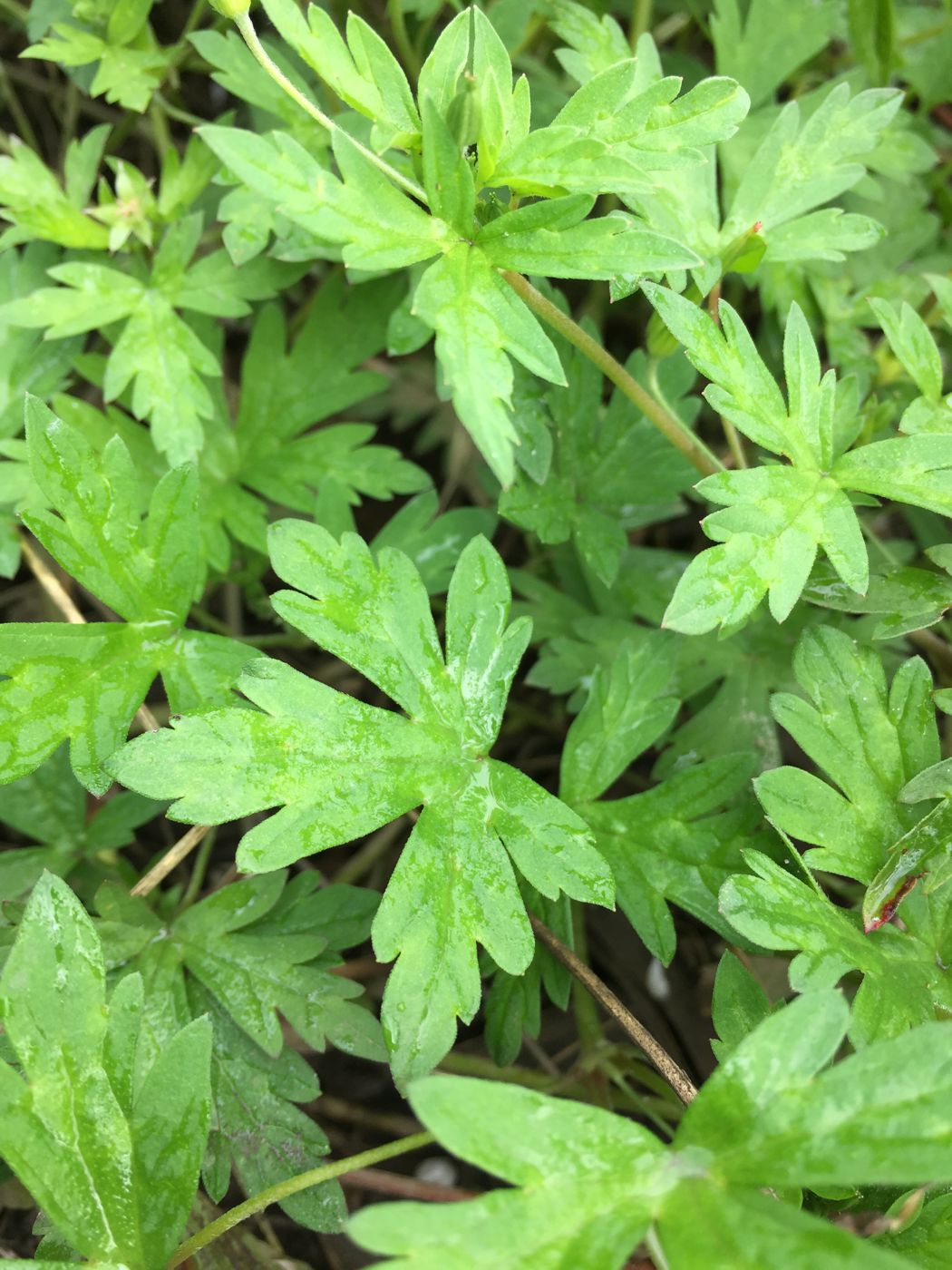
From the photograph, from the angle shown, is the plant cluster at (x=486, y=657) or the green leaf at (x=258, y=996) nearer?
the plant cluster at (x=486, y=657)

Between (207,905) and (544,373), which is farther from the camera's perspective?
(207,905)

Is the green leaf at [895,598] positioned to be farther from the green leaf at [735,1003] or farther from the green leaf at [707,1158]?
the green leaf at [707,1158]

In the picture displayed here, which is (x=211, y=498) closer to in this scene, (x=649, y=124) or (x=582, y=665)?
(x=582, y=665)

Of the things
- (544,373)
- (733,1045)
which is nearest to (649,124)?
(544,373)

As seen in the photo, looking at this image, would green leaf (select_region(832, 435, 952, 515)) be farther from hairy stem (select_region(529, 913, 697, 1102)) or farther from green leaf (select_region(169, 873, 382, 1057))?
green leaf (select_region(169, 873, 382, 1057))

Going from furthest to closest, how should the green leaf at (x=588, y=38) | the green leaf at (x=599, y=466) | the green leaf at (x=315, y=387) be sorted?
the green leaf at (x=315, y=387) → the green leaf at (x=599, y=466) → the green leaf at (x=588, y=38)

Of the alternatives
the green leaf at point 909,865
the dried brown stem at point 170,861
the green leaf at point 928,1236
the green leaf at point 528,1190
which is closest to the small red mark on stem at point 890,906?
the green leaf at point 909,865
